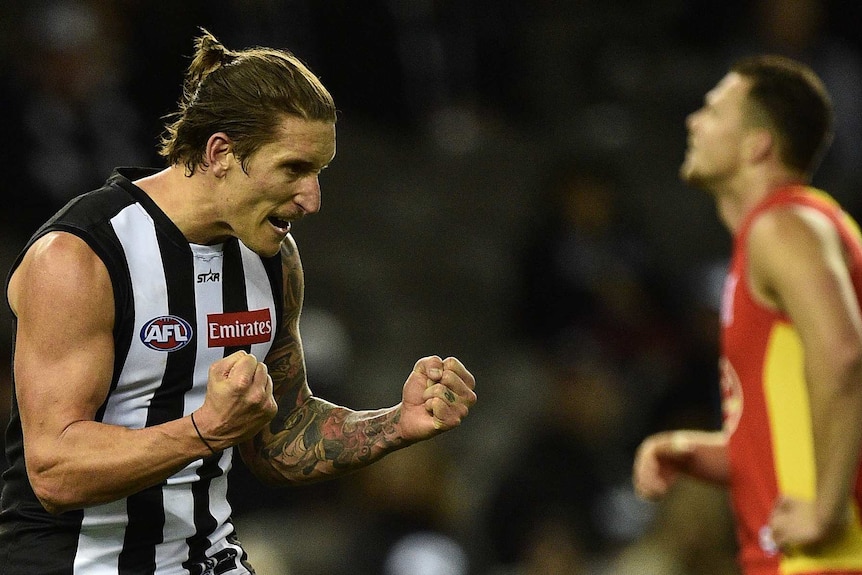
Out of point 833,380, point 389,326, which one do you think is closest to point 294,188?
point 833,380

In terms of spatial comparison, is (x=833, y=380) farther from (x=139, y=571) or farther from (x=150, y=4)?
(x=150, y=4)

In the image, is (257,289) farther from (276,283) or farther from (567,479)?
(567,479)

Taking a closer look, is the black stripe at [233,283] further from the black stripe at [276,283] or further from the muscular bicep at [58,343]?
the muscular bicep at [58,343]

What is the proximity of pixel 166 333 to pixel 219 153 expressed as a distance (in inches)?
17.4

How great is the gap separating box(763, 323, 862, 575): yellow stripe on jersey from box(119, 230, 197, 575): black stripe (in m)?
1.80

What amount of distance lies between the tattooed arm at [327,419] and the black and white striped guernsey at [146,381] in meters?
0.22

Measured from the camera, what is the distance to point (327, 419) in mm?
3109

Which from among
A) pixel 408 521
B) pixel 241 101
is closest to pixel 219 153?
pixel 241 101

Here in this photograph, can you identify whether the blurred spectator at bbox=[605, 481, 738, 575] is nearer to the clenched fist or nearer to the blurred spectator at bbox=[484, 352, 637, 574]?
the blurred spectator at bbox=[484, 352, 637, 574]

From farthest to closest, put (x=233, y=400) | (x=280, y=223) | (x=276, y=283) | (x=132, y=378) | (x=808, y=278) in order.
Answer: (x=808, y=278)
(x=276, y=283)
(x=280, y=223)
(x=132, y=378)
(x=233, y=400)

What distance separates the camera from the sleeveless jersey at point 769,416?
11.6ft

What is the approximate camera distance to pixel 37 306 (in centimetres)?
254

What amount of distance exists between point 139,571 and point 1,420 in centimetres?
309

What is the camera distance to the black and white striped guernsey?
272 cm
